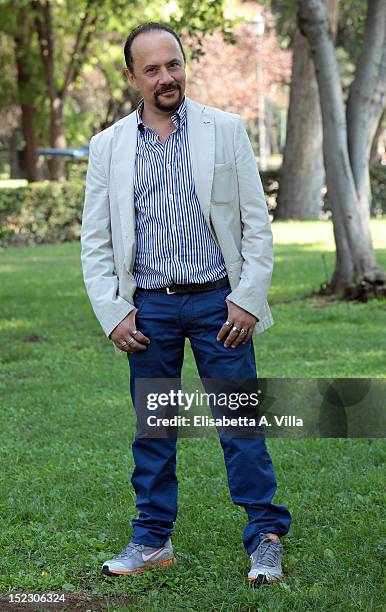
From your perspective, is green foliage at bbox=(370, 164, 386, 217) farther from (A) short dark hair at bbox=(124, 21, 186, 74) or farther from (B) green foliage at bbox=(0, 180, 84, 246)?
(A) short dark hair at bbox=(124, 21, 186, 74)

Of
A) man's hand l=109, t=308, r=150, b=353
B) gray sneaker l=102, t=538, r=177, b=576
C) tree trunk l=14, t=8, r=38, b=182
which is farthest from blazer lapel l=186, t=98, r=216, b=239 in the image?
tree trunk l=14, t=8, r=38, b=182

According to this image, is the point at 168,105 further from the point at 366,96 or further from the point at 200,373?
the point at 366,96

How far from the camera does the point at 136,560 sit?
4.88 meters

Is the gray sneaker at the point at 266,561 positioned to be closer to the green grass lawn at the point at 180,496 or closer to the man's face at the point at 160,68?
the green grass lawn at the point at 180,496

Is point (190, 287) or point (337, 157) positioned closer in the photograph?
point (190, 287)

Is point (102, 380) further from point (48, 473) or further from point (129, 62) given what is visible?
point (129, 62)

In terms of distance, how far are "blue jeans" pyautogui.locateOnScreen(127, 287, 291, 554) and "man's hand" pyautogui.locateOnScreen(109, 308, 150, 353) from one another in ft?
0.12

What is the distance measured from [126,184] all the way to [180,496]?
82.9 inches

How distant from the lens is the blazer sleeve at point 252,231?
459cm

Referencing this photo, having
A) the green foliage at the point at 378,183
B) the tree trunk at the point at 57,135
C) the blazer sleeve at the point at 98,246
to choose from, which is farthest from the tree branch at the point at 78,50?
the blazer sleeve at the point at 98,246

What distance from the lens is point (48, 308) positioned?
46.7 ft

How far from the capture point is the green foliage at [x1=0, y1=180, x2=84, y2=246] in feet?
84.7

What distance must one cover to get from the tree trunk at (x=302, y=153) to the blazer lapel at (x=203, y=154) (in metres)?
20.8

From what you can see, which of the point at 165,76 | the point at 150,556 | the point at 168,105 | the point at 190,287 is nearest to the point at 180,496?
the point at 150,556
